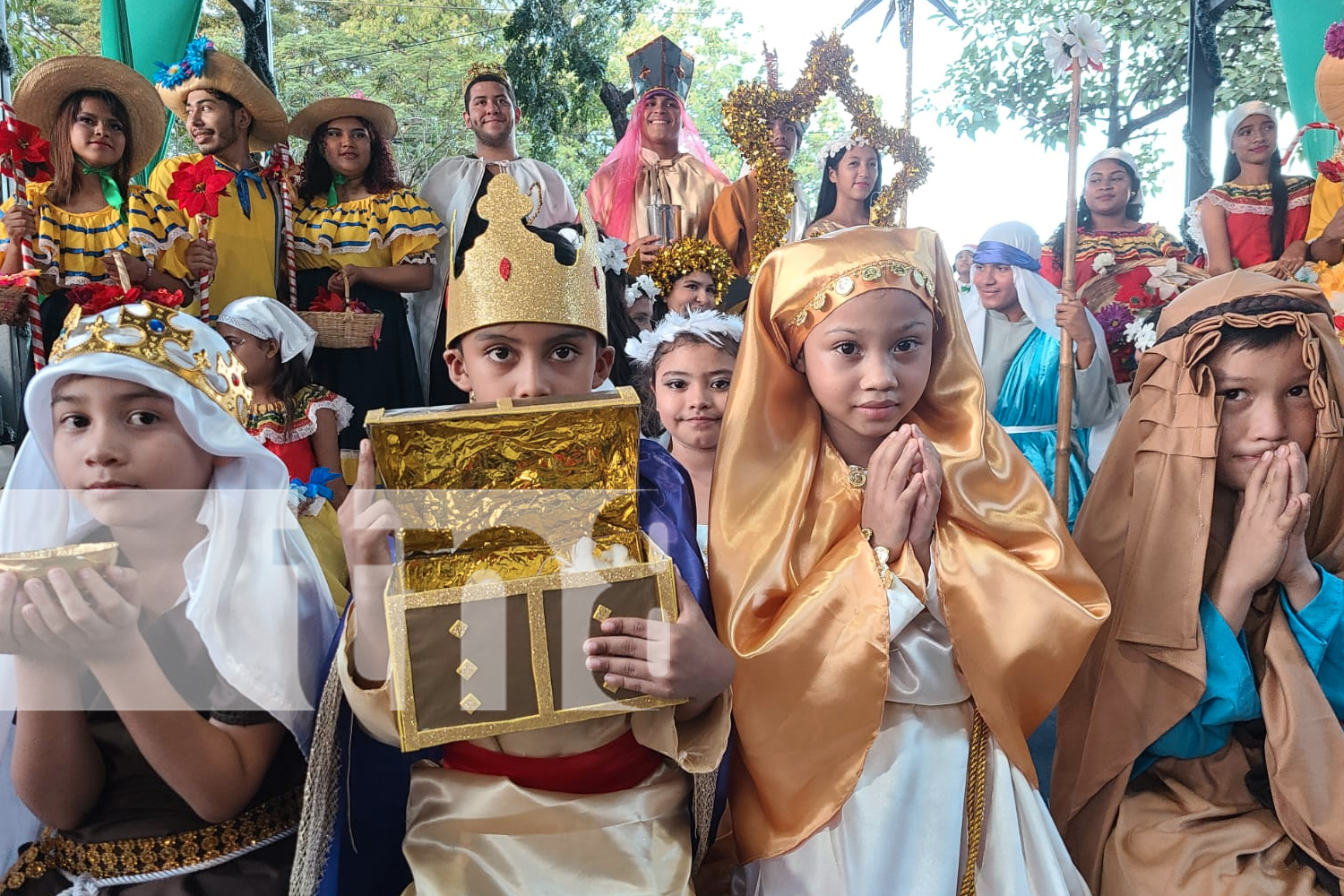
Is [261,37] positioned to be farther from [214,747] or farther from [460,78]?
[214,747]

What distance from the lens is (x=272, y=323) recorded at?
3365 millimetres

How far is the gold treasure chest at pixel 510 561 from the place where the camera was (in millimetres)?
1336

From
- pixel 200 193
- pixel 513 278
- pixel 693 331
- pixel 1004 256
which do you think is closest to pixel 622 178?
pixel 1004 256

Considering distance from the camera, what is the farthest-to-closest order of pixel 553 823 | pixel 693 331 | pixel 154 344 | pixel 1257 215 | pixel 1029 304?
pixel 1257 215, pixel 1029 304, pixel 693 331, pixel 553 823, pixel 154 344

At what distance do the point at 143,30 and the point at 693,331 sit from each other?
465 cm

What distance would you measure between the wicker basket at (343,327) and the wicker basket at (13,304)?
88 cm

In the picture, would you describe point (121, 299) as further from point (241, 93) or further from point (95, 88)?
point (241, 93)

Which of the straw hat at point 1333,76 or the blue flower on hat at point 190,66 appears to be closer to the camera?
the blue flower on hat at point 190,66

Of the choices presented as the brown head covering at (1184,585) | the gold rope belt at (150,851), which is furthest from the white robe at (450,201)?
the gold rope belt at (150,851)

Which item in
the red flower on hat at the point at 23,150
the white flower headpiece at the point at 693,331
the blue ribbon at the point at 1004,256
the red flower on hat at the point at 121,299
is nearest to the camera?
the red flower on hat at the point at 121,299

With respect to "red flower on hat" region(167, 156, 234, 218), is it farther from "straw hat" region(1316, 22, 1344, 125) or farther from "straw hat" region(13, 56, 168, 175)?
"straw hat" region(1316, 22, 1344, 125)

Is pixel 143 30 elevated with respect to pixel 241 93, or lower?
elevated

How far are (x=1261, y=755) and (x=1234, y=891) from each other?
0.30 m

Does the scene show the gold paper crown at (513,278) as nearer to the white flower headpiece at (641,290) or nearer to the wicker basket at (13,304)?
the white flower headpiece at (641,290)
